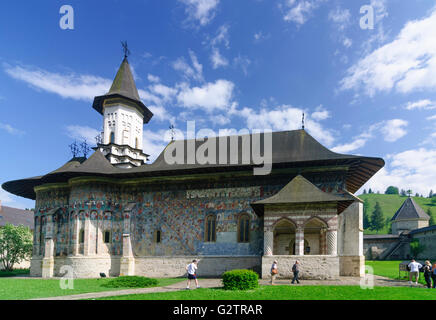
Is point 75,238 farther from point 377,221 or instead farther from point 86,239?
point 377,221

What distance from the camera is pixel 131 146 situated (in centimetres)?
2859

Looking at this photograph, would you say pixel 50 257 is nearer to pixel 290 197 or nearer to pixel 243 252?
pixel 243 252

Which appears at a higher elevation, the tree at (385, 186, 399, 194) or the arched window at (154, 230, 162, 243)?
the tree at (385, 186, 399, 194)

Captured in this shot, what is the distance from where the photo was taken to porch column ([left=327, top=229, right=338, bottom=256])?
56.0ft

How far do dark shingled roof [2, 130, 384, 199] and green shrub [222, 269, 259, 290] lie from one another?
8.27 m

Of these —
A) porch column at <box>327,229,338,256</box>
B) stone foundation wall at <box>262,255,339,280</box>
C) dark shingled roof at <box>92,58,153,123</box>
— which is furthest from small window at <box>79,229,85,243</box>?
porch column at <box>327,229,338,256</box>

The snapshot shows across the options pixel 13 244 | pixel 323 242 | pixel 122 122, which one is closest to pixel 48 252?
pixel 122 122

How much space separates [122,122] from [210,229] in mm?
11830

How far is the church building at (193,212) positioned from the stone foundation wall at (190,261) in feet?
0.19

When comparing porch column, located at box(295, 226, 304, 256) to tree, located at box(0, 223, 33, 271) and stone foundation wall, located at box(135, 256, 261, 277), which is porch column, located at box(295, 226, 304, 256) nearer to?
stone foundation wall, located at box(135, 256, 261, 277)

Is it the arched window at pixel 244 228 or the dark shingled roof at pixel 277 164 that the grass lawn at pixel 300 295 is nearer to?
the arched window at pixel 244 228

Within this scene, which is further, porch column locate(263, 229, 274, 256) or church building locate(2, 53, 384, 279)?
church building locate(2, 53, 384, 279)

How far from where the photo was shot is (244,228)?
2114 cm

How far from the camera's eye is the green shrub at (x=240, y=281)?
44.5 ft
